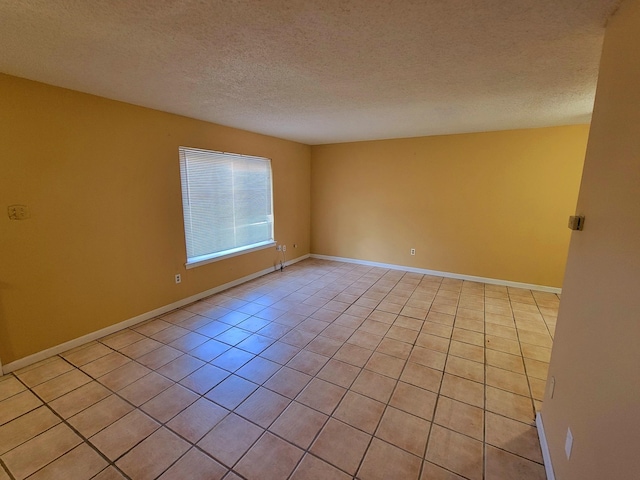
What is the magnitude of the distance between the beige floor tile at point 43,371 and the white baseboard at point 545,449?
11.1 ft

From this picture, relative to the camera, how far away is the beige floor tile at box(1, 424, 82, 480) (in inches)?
58.6

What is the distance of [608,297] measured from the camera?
108 centimetres

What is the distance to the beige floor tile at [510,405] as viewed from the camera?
1.85 metres

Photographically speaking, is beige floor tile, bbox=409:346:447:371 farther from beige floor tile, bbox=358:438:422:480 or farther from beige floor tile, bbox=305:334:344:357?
beige floor tile, bbox=358:438:422:480

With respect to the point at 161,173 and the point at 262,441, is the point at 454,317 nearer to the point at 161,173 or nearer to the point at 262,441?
the point at 262,441

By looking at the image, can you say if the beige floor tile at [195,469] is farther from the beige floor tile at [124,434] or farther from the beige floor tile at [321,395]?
the beige floor tile at [321,395]

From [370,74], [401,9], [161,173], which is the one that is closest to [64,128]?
[161,173]

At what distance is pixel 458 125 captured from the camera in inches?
147

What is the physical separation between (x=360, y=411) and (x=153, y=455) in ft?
4.12

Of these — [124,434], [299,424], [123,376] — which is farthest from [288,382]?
[123,376]

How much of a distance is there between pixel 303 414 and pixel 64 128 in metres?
3.03

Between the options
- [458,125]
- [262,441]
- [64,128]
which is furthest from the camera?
[458,125]

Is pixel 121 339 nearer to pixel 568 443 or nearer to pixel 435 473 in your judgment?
pixel 435 473

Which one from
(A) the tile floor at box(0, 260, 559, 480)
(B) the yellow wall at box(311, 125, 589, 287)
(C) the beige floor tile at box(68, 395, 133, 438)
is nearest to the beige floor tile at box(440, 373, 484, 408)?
(A) the tile floor at box(0, 260, 559, 480)
